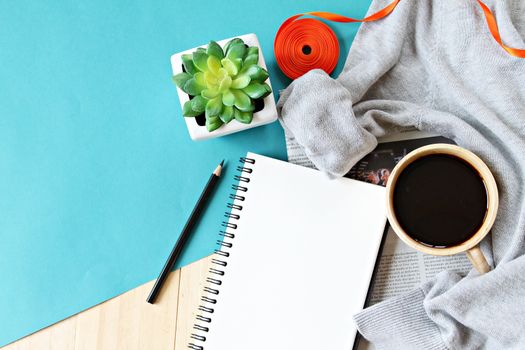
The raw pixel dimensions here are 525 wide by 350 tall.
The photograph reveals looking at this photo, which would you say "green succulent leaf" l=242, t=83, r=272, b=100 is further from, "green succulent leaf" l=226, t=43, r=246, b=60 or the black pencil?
the black pencil

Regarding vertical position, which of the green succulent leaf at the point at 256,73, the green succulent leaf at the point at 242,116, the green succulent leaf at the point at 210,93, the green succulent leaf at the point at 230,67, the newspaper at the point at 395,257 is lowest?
the newspaper at the point at 395,257

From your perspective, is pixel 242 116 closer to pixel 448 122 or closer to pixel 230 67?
pixel 230 67

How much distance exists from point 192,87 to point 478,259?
40 centimetres

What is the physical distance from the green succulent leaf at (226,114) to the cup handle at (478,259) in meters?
0.33

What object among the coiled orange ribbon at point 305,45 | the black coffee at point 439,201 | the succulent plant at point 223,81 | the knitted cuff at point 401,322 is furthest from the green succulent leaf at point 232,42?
the knitted cuff at point 401,322

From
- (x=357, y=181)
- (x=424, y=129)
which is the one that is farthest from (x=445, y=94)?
(x=357, y=181)

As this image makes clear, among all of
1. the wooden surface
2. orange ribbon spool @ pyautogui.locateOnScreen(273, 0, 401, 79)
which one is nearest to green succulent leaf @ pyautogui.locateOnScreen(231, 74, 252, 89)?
orange ribbon spool @ pyautogui.locateOnScreen(273, 0, 401, 79)

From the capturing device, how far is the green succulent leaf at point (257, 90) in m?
0.57

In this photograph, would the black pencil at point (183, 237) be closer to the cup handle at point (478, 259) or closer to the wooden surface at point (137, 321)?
the wooden surface at point (137, 321)

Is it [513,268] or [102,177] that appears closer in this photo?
[513,268]

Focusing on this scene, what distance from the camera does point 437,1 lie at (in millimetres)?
656

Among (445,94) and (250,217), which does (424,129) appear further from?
(250,217)

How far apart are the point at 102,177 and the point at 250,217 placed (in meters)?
0.22

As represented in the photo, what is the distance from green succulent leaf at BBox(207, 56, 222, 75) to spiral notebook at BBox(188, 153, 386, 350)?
0.46 feet
